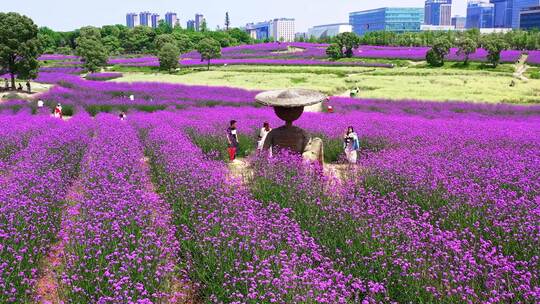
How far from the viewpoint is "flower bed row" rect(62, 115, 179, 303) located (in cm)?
421

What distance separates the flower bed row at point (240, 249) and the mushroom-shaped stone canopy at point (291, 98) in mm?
1708

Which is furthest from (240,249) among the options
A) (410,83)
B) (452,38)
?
(452,38)

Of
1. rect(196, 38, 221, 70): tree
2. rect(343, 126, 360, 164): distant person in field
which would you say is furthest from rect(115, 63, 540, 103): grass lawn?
rect(343, 126, 360, 164): distant person in field

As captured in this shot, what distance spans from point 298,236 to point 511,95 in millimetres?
28682

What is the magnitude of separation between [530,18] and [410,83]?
162 m

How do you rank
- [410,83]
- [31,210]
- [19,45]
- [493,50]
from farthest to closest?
[493,50] < [410,83] < [19,45] < [31,210]

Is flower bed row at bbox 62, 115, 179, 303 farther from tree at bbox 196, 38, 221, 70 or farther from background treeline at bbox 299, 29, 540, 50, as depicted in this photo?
background treeline at bbox 299, 29, 540, 50

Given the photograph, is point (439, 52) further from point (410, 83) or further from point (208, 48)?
point (208, 48)

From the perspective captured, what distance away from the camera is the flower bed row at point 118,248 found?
4.21m

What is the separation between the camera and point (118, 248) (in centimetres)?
475

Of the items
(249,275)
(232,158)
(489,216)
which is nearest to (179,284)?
(249,275)

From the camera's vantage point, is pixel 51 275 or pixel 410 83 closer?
pixel 51 275

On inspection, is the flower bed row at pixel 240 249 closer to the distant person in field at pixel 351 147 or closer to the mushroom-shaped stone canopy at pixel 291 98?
the mushroom-shaped stone canopy at pixel 291 98

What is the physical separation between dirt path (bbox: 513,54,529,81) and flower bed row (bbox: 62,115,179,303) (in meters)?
42.1
